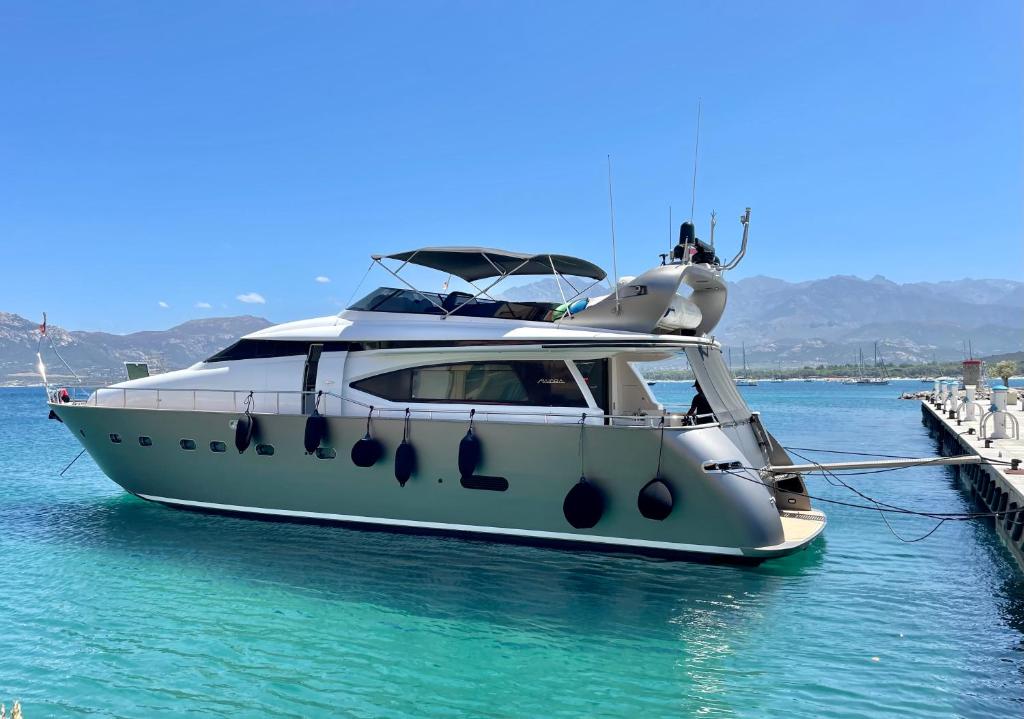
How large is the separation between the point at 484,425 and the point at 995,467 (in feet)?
28.9

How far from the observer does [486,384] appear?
33.4 ft

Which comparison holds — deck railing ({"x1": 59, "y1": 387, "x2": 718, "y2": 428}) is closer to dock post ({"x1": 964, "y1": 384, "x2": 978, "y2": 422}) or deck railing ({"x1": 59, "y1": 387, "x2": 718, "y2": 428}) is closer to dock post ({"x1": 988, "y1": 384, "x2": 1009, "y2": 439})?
dock post ({"x1": 988, "y1": 384, "x2": 1009, "y2": 439})

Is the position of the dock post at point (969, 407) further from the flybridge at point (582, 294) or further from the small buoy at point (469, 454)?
the small buoy at point (469, 454)

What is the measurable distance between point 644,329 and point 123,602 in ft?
23.8

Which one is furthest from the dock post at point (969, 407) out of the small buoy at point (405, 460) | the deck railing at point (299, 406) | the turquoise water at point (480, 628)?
the small buoy at point (405, 460)

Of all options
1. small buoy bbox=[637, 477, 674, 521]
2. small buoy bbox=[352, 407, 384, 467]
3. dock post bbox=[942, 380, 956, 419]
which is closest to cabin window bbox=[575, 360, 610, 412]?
small buoy bbox=[637, 477, 674, 521]

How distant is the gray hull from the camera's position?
8719 millimetres

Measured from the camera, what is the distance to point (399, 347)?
1069cm

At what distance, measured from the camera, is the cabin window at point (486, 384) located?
986cm

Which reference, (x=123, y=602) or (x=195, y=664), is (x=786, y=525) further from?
(x=123, y=602)

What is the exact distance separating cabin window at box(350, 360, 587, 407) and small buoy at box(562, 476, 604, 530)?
1.23 metres

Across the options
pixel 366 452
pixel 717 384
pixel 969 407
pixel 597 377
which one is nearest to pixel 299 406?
pixel 366 452

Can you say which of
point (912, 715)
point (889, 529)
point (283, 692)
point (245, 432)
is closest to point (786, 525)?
point (889, 529)

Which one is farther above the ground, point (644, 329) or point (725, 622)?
point (644, 329)
